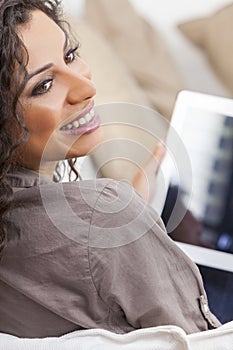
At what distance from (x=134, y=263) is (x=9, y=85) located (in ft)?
0.68

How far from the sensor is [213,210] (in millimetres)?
1137

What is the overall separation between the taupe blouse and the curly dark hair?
18mm

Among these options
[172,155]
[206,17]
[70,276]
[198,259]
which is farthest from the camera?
[206,17]

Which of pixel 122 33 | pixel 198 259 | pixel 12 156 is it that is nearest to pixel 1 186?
pixel 12 156

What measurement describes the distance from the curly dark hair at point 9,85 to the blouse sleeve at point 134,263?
0.09 metres

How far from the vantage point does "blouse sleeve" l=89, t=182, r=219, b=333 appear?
0.65 meters

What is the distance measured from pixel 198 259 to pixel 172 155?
0.22 m

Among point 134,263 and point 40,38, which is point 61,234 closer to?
point 134,263

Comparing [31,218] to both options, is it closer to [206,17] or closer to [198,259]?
[198,259]

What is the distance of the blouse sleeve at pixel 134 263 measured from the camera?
650 mm

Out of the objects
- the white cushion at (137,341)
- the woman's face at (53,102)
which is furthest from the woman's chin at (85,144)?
the white cushion at (137,341)

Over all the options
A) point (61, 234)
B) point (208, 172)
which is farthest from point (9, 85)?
point (208, 172)

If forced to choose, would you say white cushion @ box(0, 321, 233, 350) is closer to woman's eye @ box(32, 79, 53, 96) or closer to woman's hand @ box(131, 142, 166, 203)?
woman's eye @ box(32, 79, 53, 96)

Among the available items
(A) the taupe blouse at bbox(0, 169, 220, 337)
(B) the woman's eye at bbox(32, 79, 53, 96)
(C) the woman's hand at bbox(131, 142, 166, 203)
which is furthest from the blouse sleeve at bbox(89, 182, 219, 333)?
(C) the woman's hand at bbox(131, 142, 166, 203)
